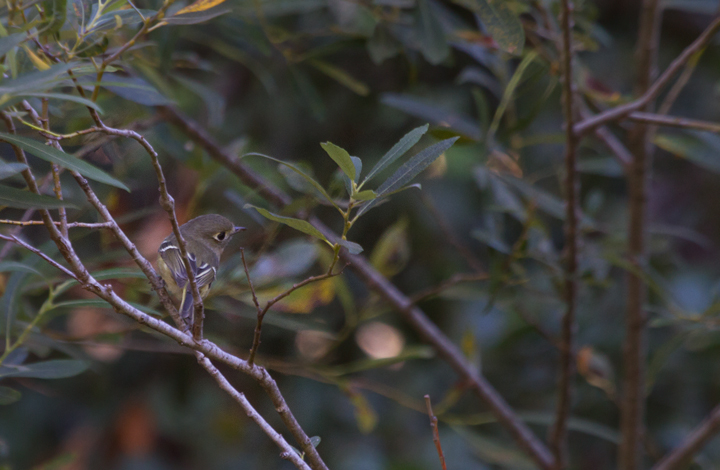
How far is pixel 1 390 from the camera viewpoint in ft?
3.90

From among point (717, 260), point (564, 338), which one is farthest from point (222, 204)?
point (717, 260)

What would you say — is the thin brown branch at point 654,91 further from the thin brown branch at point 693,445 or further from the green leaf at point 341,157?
the green leaf at point 341,157

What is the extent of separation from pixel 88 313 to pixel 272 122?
120 centimetres

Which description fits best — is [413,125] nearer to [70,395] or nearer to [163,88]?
[163,88]

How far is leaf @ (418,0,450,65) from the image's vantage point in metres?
1.69

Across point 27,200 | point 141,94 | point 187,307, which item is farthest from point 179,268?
point 27,200

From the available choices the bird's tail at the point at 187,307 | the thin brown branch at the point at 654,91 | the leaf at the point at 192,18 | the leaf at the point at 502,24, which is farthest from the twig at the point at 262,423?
the thin brown branch at the point at 654,91

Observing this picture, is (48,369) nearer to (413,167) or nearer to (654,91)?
(413,167)

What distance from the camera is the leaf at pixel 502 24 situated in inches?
51.5

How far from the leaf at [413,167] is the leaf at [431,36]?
0.87 metres

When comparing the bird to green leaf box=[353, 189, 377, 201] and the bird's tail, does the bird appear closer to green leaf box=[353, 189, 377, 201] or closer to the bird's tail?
the bird's tail

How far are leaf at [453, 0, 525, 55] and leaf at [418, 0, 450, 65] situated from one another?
12.9 inches

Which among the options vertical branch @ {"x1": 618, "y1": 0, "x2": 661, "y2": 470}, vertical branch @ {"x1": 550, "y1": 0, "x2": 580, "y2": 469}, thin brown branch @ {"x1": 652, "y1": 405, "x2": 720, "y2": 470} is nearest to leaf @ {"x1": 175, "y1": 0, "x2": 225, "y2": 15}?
vertical branch @ {"x1": 550, "y1": 0, "x2": 580, "y2": 469}

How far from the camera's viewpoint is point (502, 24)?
1.33 m
